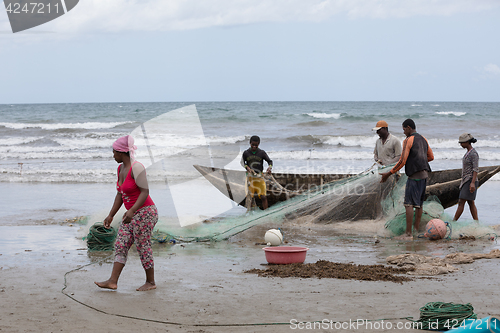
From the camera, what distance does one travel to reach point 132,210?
3.99 metres

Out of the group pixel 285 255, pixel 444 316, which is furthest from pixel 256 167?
pixel 444 316

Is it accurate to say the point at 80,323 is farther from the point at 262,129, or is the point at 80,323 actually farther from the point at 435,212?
the point at 262,129

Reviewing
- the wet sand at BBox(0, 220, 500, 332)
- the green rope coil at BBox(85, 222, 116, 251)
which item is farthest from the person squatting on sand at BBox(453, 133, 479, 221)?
the green rope coil at BBox(85, 222, 116, 251)

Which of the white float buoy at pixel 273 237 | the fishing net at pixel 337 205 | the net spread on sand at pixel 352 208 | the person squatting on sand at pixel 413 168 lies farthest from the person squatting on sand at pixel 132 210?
the person squatting on sand at pixel 413 168

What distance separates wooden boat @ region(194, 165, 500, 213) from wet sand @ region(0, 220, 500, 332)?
1.89m

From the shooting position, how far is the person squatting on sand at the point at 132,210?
13.2 ft

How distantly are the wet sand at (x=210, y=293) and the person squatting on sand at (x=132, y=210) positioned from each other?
0.82 ft

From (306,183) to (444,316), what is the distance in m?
5.75

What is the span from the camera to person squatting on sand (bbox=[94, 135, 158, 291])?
4.02m

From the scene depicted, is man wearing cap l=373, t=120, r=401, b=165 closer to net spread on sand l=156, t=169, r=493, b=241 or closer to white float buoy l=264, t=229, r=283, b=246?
net spread on sand l=156, t=169, r=493, b=241

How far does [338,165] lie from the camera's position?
1638cm

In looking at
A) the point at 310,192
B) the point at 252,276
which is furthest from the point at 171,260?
the point at 310,192

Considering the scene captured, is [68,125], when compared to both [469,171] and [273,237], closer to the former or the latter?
[273,237]

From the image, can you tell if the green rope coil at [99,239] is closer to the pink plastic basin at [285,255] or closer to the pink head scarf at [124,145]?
the pink plastic basin at [285,255]
